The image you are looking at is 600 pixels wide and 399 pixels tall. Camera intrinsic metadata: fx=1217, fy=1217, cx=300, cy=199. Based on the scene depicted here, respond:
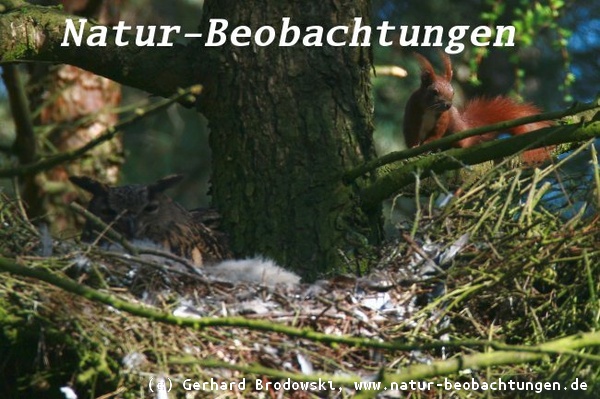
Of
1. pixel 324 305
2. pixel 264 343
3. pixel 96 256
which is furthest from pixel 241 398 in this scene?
pixel 96 256

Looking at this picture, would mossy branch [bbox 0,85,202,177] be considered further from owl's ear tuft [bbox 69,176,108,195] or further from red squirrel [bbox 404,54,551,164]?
red squirrel [bbox 404,54,551,164]

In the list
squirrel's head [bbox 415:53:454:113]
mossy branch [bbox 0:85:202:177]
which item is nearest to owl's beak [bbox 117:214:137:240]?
squirrel's head [bbox 415:53:454:113]

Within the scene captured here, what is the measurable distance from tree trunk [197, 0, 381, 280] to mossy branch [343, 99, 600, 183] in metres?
0.15

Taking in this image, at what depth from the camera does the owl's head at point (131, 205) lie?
5043 mm

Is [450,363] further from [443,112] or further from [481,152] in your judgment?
[443,112]

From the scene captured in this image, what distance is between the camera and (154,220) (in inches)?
201

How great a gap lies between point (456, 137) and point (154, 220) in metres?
1.59

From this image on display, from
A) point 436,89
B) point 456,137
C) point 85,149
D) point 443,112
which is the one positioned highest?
point 436,89

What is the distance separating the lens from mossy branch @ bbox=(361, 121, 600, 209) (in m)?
4.09

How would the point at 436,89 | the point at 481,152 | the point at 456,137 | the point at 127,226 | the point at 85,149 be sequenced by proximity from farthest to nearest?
the point at 436,89 < the point at 127,226 < the point at 481,152 < the point at 456,137 < the point at 85,149

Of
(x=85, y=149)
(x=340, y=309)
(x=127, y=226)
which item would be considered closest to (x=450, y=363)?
(x=340, y=309)

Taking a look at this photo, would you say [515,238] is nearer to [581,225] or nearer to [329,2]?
[581,225]

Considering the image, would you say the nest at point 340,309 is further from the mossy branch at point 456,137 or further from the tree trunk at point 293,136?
the tree trunk at point 293,136

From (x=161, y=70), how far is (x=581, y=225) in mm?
1778
